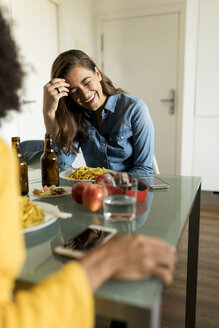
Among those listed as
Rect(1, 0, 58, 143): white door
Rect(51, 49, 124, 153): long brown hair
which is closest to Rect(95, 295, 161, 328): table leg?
Rect(51, 49, 124, 153): long brown hair

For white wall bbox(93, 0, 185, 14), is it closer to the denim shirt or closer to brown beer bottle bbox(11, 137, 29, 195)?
the denim shirt

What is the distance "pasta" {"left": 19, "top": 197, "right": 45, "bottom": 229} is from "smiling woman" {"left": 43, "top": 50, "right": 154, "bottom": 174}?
2.63 feet

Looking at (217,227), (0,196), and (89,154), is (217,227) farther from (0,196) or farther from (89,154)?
(0,196)

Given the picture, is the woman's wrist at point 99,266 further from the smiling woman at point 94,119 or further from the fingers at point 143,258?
the smiling woman at point 94,119

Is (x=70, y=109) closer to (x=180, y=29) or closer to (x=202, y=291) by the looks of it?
(x=202, y=291)

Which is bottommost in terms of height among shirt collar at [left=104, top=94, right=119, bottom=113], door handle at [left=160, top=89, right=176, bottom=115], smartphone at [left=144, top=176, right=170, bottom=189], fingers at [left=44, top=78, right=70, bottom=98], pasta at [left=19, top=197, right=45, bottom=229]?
pasta at [left=19, top=197, right=45, bottom=229]

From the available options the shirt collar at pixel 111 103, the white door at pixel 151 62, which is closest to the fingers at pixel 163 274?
the shirt collar at pixel 111 103

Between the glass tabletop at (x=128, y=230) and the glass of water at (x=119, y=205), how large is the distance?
0.02 m

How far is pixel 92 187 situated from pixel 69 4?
3.24 m

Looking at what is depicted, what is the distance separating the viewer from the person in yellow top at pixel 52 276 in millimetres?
486

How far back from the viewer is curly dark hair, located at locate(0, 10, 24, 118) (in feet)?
1.84

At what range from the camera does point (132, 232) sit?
80 centimetres

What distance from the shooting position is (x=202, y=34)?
312cm

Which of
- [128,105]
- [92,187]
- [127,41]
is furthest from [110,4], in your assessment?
[92,187]
